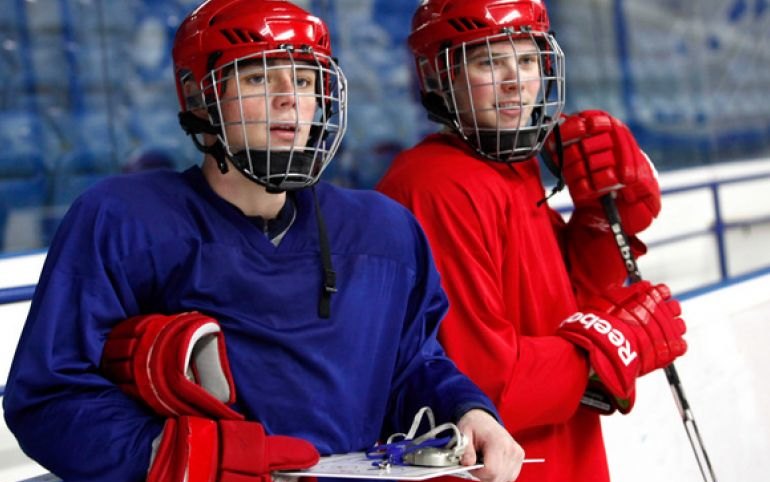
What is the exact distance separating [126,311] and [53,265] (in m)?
0.09

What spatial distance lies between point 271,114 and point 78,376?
14.7 inches

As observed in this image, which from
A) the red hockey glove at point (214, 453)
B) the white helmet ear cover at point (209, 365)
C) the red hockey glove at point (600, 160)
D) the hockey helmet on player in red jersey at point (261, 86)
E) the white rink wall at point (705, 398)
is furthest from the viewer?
the white rink wall at point (705, 398)

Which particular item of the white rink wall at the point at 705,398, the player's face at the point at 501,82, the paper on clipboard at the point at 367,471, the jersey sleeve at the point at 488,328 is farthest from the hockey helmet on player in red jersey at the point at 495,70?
the white rink wall at the point at 705,398

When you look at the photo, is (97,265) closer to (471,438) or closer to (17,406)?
(17,406)

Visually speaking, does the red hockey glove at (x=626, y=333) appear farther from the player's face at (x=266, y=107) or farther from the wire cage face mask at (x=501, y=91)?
the player's face at (x=266, y=107)

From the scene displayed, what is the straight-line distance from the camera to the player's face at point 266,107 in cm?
137

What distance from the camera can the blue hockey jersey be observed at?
4.06 ft

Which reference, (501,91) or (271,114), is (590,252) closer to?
(501,91)

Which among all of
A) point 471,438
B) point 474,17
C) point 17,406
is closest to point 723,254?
point 474,17

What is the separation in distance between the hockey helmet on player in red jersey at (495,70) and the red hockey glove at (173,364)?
2.21 ft

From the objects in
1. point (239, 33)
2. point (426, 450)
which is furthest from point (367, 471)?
point (239, 33)

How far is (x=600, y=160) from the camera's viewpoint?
1.92 meters

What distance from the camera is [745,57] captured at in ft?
21.7

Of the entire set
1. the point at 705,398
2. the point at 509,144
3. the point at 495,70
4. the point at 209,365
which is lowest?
the point at 705,398
